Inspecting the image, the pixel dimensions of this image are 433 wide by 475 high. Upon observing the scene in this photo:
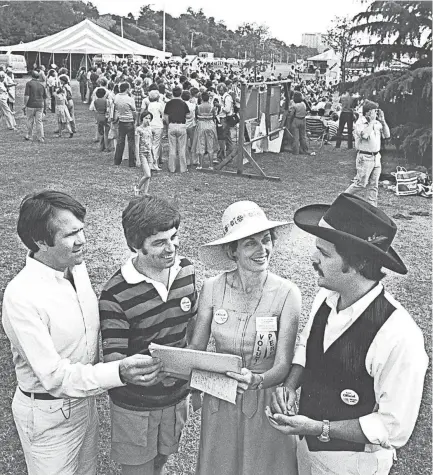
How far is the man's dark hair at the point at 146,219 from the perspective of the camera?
2.58m

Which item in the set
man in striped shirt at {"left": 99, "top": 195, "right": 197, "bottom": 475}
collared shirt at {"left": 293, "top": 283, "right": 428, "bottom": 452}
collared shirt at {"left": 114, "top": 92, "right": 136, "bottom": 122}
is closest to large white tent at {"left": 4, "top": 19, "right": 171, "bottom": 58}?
collared shirt at {"left": 114, "top": 92, "right": 136, "bottom": 122}

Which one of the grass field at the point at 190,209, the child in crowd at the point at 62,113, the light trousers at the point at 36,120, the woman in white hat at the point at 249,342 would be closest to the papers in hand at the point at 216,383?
the woman in white hat at the point at 249,342

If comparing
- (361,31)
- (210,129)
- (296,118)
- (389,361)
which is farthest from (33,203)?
(361,31)

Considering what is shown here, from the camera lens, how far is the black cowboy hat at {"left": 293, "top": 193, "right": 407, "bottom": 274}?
2.09 metres

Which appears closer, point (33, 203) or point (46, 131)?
point (33, 203)

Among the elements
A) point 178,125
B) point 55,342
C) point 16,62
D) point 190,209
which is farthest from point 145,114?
point 16,62

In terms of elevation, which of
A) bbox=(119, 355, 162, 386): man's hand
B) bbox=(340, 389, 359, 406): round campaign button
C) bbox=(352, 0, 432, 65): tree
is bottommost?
bbox=(340, 389, 359, 406): round campaign button

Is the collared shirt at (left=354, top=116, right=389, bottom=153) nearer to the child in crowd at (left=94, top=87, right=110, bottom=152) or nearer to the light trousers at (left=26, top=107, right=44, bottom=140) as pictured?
the child in crowd at (left=94, top=87, right=110, bottom=152)

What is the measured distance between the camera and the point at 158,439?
2740 millimetres

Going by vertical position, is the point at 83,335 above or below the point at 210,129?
below

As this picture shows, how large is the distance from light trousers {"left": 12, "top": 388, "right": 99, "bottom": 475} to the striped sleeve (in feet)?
0.93

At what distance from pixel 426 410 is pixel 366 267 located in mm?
2624

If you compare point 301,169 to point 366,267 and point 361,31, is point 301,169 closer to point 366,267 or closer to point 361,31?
point 361,31

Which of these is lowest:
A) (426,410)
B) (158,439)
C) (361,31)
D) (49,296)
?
(426,410)
